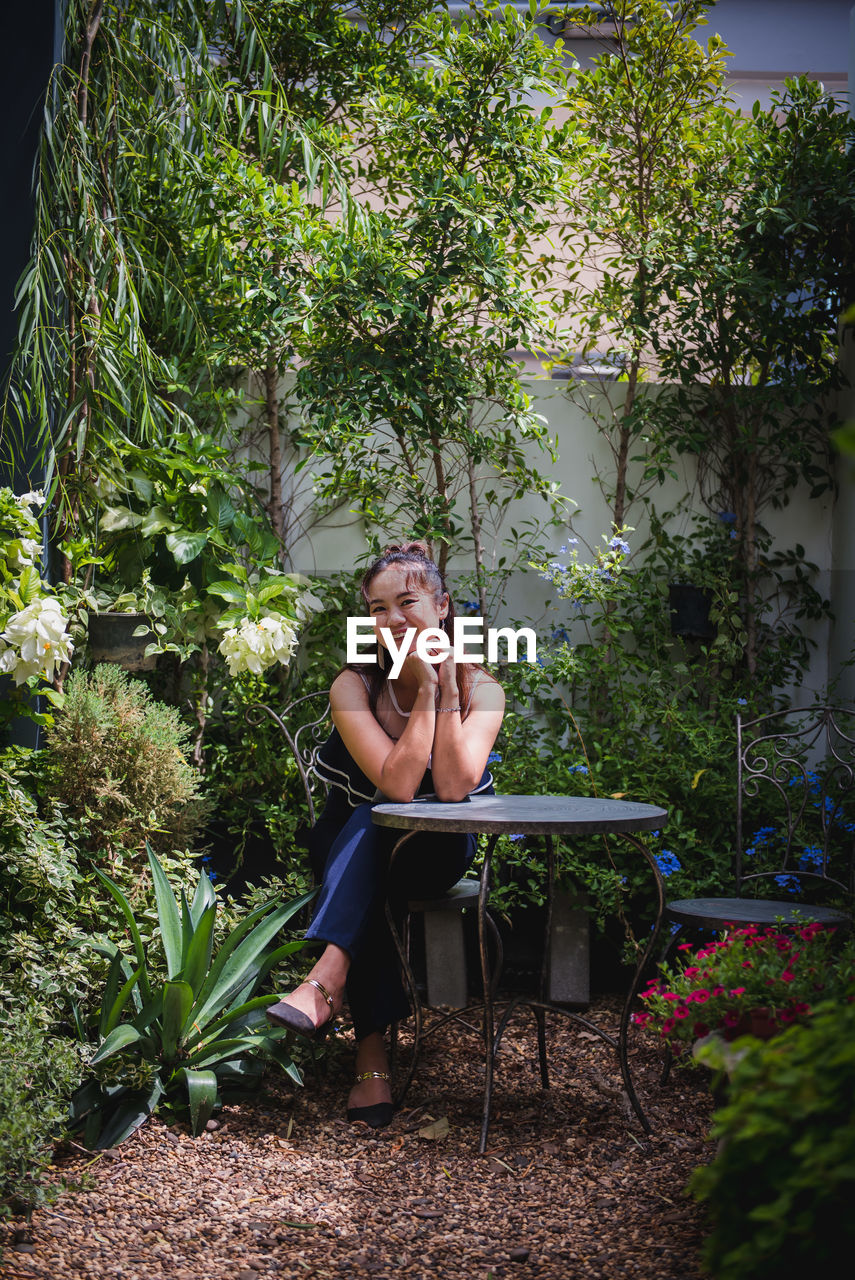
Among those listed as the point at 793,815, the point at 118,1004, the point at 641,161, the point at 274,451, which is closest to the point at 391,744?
the point at 118,1004

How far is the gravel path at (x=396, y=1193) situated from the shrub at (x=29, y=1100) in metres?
0.07

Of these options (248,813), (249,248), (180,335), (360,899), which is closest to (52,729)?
(248,813)

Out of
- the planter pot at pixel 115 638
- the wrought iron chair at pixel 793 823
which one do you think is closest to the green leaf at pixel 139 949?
the planter pot at pixel 115 638

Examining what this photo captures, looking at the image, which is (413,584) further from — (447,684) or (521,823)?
(521,823)

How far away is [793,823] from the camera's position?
3098mm

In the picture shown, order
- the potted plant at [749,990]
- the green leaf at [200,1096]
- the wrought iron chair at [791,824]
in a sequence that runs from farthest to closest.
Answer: the wrought iron chair at [791,824], the green leaf at [200,1096], the potted plant at [749,990]

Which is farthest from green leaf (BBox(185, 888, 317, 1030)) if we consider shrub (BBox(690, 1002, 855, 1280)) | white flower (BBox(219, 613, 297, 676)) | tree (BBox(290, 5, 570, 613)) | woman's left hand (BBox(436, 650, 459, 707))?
tree (BBox(290, 5, 570, 613))

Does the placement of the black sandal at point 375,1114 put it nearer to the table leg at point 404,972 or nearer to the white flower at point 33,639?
the table leg at point 404,972

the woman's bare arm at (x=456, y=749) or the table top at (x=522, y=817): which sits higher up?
the woman's bare arm at (x=456, y=749)

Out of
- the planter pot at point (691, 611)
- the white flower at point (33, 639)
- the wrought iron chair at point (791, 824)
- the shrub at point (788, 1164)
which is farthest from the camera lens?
the planter pot at point (691, 611)

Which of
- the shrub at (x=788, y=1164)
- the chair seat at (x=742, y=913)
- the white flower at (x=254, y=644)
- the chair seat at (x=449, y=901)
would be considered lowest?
the chair seat at (x=742, y=913)

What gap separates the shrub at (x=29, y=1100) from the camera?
1.74 m

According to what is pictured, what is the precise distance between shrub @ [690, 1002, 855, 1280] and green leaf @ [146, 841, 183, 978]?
147 centimetres

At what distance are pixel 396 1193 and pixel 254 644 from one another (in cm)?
Answer: 158
